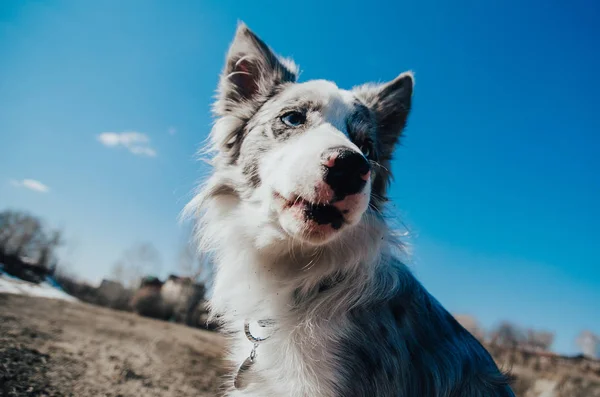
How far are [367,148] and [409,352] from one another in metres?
1.85

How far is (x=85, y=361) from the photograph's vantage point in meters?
4.30

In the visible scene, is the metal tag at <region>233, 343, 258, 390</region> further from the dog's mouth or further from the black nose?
the black nose

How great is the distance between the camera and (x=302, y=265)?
2953mm

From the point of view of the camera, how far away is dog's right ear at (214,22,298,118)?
384cm

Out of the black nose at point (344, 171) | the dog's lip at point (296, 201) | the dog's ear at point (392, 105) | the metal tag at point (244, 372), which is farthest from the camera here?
the dog's ear at point (392, 105)

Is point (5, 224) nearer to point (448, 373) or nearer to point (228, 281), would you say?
point (228, 281)

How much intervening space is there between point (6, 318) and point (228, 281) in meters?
3.80

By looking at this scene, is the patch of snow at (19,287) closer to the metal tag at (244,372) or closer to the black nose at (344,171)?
the metal tag at (244,372)

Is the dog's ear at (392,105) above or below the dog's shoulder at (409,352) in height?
above

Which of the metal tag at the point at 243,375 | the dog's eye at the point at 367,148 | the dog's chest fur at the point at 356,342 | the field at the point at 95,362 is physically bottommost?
the field at the point at 95,362

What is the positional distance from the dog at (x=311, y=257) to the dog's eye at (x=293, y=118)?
0.01 meters

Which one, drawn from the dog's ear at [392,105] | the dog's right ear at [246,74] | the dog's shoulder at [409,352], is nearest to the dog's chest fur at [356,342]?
the dog's shoulder at [409,352]

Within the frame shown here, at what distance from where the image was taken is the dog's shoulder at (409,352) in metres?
2.38

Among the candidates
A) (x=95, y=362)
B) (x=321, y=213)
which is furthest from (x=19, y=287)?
(x=321, y=213)
